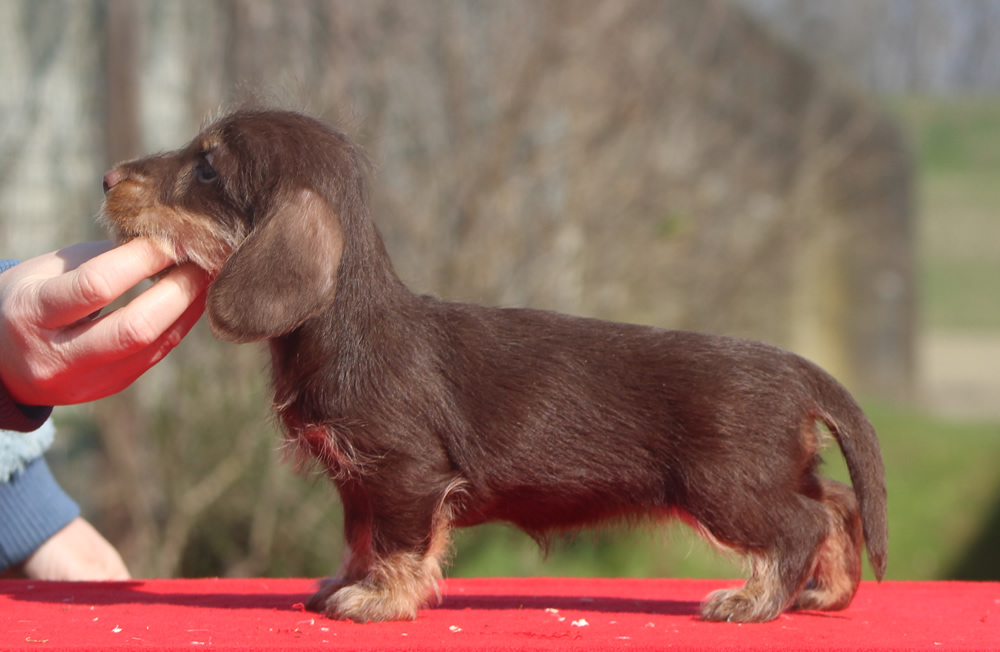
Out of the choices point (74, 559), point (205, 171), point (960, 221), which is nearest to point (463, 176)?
point (74, 559)

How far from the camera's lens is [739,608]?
3.07 meters

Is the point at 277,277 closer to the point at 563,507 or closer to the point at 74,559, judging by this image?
the point at 563,507

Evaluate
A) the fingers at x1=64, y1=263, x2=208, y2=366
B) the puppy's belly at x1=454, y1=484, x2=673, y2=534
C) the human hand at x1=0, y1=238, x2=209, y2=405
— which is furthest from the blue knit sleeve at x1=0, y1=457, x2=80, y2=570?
the puppy's belly at x1=454, y1=484, x2=673, y2=534

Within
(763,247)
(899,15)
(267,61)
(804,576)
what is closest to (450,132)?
(267,61)

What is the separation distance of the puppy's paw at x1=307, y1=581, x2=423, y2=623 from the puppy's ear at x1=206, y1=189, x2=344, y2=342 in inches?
31.2

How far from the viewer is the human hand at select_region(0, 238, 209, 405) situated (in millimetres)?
2865

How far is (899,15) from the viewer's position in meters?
11.5

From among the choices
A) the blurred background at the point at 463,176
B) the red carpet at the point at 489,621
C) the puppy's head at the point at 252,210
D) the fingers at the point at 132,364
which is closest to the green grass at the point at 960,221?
the blurred background at the point at 463,176

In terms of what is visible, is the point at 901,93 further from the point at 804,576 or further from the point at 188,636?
the point at 188,636

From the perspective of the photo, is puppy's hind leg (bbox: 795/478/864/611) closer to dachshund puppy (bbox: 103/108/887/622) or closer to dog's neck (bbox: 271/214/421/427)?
dachshund puppy (bbox: 103/108/887/622)

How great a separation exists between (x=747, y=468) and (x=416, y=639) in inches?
40.2

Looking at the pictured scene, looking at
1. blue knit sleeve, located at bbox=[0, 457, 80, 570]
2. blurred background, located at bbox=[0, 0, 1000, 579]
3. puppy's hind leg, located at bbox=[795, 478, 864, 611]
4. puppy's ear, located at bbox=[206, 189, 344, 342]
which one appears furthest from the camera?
blurred background, located at bbox=[0, 0, 1000, 579]

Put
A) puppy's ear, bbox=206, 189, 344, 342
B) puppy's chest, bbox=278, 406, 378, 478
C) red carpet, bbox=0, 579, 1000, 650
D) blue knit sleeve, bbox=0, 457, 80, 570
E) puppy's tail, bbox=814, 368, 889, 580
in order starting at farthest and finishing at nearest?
1. blue knit sleeve, bbox=0, 457, 80, 570
2. puppy's tail, bbox=814, 368, 889, 580
3. puppy's chest, bbox=278, 406, 378, 478
4. puppy's ear, bbox=206, 189, 344, 342
5. red carpet, bbox=0, 579, 1000, 650

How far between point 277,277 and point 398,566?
0.88 meters
